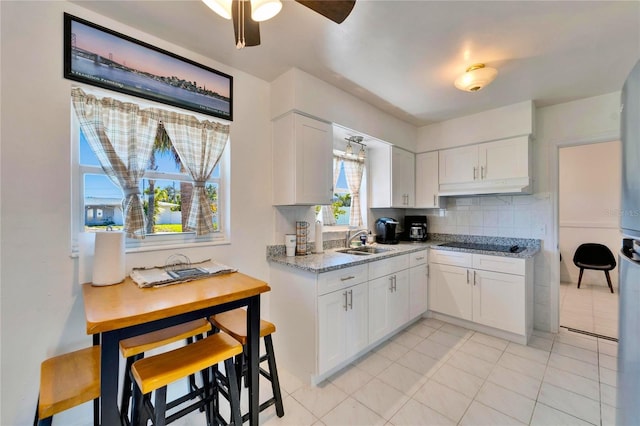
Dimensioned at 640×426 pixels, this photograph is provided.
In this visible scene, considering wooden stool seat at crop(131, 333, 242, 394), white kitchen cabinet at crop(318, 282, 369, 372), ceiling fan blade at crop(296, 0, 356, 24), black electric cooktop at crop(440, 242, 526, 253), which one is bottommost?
white kitchen cabinet at crop(318, 282, 369, 372)

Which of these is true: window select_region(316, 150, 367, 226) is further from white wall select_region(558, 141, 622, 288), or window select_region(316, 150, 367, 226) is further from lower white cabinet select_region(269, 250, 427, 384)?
white wall select_region(558, 141, 622, 288)

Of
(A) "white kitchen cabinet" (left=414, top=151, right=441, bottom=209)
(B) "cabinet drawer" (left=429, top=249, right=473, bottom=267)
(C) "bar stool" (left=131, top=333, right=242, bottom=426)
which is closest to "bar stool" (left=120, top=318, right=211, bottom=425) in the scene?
(C) "bar stool" (left=131, top=333, right=242, bottom=426)

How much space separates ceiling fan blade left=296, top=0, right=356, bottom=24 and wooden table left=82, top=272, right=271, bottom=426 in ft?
4.29

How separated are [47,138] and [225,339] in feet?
4.80

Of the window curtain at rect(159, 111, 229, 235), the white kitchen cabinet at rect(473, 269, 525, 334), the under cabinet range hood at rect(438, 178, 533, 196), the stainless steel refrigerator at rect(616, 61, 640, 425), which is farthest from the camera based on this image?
the under cabinet range hood at rect(438, 178, 533, 196)

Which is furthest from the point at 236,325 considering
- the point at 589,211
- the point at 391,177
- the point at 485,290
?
the point at 589,211

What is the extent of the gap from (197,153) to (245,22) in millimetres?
1033

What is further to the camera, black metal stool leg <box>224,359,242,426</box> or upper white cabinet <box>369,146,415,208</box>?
upper white cabinet <box>369,146,415,208</box>

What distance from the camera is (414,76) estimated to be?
228cm

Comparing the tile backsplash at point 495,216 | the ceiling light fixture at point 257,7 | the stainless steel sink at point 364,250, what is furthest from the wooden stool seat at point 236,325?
the tile backsplash at point 495,216

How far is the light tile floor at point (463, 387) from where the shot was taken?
171cm

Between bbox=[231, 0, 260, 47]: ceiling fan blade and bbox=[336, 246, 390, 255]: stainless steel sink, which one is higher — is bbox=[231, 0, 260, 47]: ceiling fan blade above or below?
above

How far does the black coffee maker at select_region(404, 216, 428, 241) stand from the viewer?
3.62 meters

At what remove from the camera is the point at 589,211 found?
446cm
